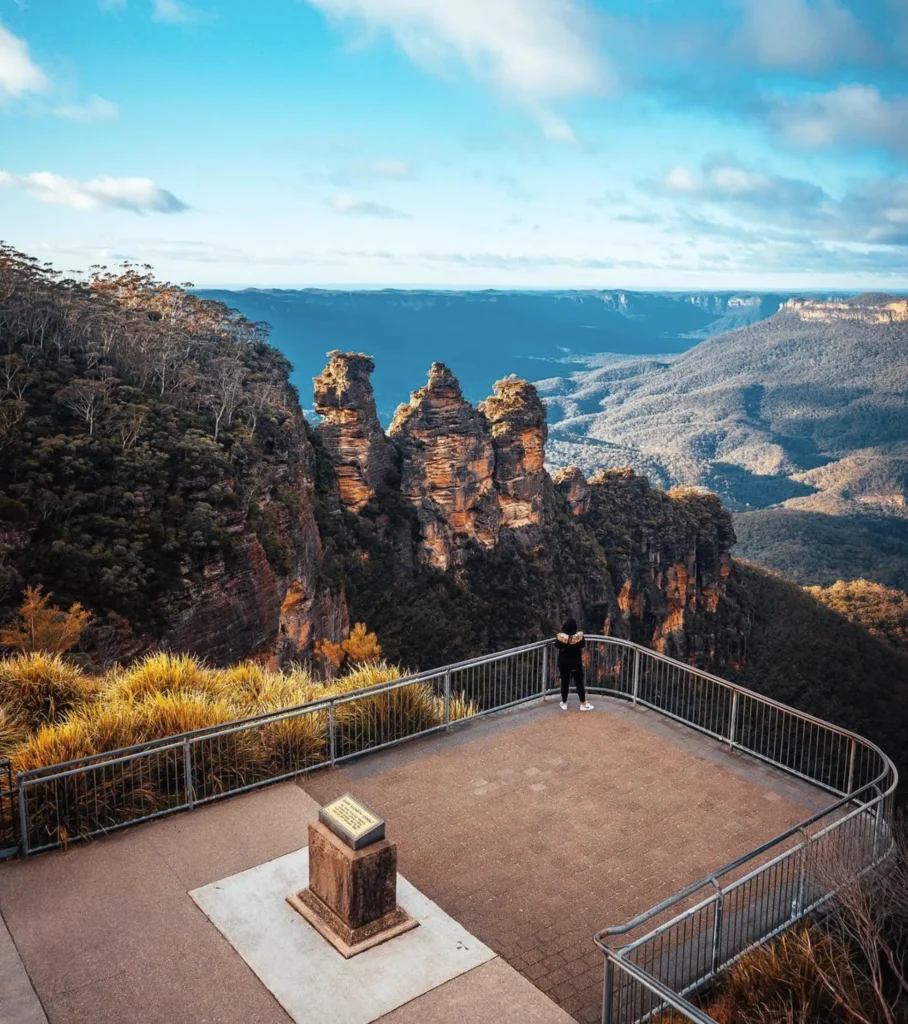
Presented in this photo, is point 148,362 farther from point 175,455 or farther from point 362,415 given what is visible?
point 362,415

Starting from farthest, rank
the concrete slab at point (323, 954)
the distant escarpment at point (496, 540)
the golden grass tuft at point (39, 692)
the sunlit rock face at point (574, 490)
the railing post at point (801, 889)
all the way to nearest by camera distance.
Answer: the sunlit rock face at point (574, 490)
the distant escarpment at point (496, 540)
the golden grass tuft at point (39, 692)
the railing post at point (801, 889)
the concrete slab at point (323, 954)

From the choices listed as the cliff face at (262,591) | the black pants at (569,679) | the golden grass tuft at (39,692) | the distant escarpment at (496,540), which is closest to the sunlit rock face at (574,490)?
the distant escarpment at (496,540)

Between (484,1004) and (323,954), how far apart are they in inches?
58.4

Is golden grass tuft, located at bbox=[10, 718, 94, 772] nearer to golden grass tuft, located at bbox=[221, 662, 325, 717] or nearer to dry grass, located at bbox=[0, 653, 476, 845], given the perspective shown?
dry grass, located at bbox=[0, 653, 476, 845]

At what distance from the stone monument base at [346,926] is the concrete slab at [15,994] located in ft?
7.44

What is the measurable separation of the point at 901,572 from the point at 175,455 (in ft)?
362

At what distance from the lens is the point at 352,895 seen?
8.10m

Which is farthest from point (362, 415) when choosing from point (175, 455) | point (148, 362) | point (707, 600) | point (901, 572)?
point (901, 572)

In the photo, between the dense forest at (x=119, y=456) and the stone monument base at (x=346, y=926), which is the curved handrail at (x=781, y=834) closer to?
the stone monument base at (x=346, y=926)

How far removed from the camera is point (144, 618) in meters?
24.0

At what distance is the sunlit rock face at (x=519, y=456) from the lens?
66.2 meters

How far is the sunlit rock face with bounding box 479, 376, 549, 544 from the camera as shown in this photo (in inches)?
2608

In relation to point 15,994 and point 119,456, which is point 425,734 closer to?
point 15,994

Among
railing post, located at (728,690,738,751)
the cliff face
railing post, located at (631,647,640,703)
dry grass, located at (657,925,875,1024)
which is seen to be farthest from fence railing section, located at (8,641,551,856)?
the cliff face
